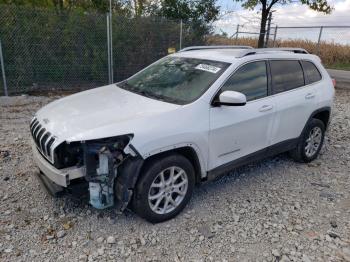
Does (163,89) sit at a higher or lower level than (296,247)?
higher

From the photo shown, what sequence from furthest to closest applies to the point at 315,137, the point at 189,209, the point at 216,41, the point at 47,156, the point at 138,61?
1. the point at 216,41
2. the point at 138,61
3. the point at 315,137
4. the point at 189,209
5. the point at 47,156

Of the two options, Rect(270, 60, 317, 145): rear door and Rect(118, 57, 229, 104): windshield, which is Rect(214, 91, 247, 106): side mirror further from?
Rect(270, 60, 317, 145): rear door

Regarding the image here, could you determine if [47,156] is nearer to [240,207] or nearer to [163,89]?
[163,89]

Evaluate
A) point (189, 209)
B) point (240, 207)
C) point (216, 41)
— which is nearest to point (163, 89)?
point (189, 209)

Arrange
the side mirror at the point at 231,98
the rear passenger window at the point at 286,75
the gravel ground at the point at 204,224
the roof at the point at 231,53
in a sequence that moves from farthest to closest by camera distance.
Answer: the rear passenger window at the point at 286,75, the roof at the point at 231,53, the side mirror at the point at 231,98, the gravel ground at the point at 204,224

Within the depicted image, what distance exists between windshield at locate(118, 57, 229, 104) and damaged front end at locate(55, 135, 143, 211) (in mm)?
842

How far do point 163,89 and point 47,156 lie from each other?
148 cm

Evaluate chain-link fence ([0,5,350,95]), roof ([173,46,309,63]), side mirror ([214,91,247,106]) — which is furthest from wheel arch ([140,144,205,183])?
chain-link fence ([0,5,350,95])

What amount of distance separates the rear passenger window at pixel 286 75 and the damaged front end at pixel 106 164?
2.22 m

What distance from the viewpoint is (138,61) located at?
385 inches

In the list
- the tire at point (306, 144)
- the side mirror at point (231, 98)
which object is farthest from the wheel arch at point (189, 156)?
the tire at point (306, 144)

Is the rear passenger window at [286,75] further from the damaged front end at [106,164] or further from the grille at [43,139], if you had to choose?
the grille at [43,139]

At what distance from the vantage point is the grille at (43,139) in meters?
2.85

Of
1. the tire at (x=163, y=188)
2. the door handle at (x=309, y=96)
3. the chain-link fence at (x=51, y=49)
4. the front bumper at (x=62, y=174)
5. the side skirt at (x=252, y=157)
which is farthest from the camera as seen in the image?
the chain-link fence at (x=51, y=49)
